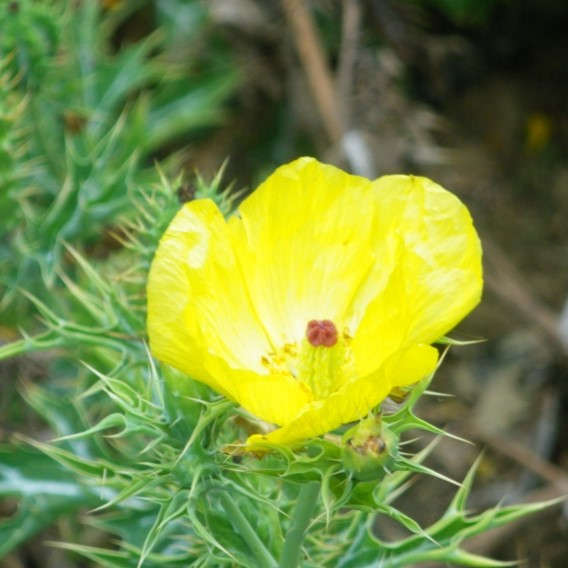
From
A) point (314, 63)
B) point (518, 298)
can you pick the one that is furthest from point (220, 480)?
point (314, 63)

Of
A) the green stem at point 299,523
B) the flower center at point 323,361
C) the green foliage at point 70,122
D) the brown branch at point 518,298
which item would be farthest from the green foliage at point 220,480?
the brown branch at point 518,298

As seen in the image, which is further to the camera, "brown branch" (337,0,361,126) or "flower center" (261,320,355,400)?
"brown branch" (337,0,361,126)

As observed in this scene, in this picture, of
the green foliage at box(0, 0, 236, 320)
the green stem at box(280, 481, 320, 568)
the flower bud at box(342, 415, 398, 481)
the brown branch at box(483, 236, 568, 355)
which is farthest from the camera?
the brown branch at box(483, 236, 568, 355)

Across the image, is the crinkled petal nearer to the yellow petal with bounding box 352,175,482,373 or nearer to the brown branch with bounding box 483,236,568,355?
the yellow petal with bounding box 352,175,482,373

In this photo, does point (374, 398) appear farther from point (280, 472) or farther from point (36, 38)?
point (36, 38)

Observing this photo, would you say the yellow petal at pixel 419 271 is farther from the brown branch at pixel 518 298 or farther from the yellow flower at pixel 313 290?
the brown branch at pixel 518 298

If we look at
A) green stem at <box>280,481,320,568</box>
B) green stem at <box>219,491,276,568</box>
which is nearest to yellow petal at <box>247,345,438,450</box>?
green stem at <box>280,481,320,568</box>

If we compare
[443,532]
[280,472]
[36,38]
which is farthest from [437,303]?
[36,38]
